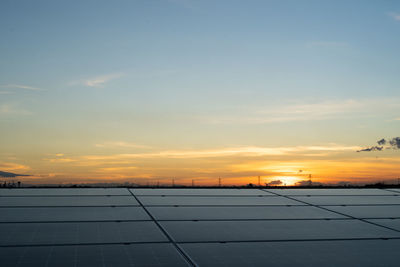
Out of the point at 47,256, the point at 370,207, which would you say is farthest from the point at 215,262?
the point at 370,207

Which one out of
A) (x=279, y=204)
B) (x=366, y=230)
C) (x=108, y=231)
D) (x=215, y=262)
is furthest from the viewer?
(x=279, y=204)

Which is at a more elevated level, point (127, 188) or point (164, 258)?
point (127, 188)

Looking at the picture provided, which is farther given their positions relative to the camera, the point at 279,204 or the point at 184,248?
the point at 279,204

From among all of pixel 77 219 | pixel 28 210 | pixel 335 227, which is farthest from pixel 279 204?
pixel 28 210

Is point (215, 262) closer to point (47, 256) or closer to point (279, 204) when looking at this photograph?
point (47, 256)

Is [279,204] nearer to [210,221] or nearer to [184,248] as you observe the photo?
[210,221]

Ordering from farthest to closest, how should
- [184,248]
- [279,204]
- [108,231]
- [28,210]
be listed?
[279,204], [28,210], [108,231], [184,248]
